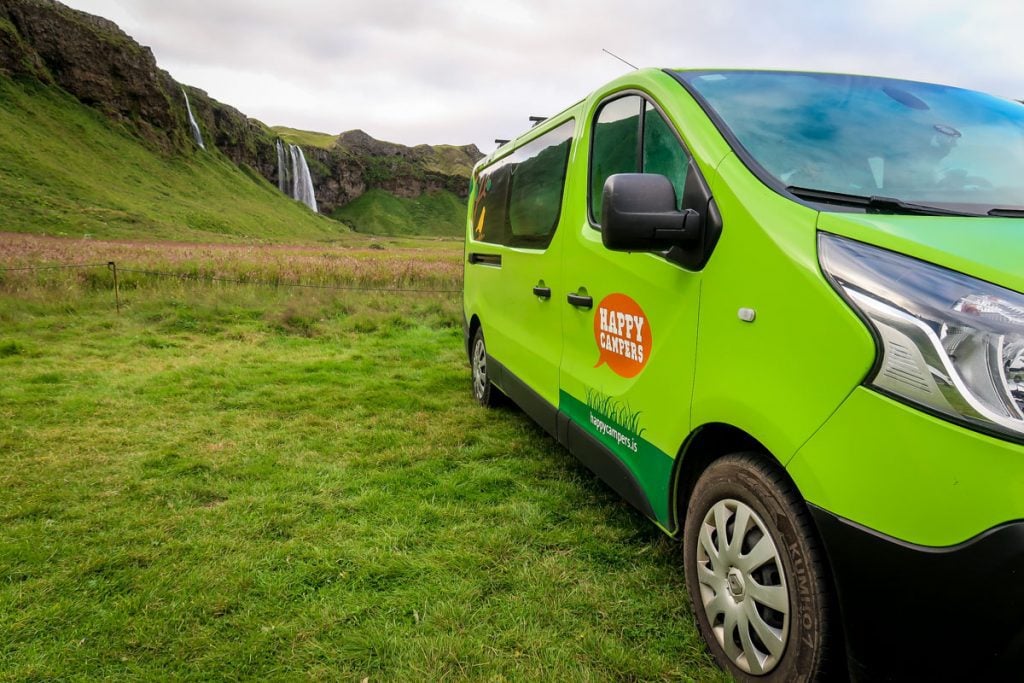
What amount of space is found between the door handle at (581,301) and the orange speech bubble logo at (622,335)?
0.23 feet

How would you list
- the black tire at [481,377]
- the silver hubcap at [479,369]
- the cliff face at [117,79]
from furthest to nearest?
the cliff face at [117,79], the silver hubcap at [479,369], the black tire at [481,377]

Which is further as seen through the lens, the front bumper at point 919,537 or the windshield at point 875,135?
the windshield at point 875,135

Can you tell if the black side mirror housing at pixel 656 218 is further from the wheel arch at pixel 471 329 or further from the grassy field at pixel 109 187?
the grassy field at pixel 109 187

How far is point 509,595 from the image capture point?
2.51m

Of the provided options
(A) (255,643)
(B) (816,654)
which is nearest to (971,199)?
(B) (816,654)

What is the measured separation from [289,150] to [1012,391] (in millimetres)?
128468

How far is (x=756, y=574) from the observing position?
182 centimetres

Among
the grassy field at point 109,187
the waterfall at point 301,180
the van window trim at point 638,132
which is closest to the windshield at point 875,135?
the van window trim at point 638,132

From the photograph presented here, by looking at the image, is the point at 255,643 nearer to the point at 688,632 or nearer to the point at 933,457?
the point at 688,632

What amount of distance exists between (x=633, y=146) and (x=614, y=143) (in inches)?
9.0

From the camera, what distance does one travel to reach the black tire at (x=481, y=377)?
5.17m

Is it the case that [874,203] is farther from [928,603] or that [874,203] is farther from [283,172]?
[283,172]

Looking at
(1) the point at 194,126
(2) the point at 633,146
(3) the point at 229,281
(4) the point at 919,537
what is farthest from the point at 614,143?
(1) the point at 194,126

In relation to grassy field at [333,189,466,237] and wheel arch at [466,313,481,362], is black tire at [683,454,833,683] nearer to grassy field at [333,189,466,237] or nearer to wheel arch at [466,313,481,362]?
wheel arch at [466,313,481,362]
